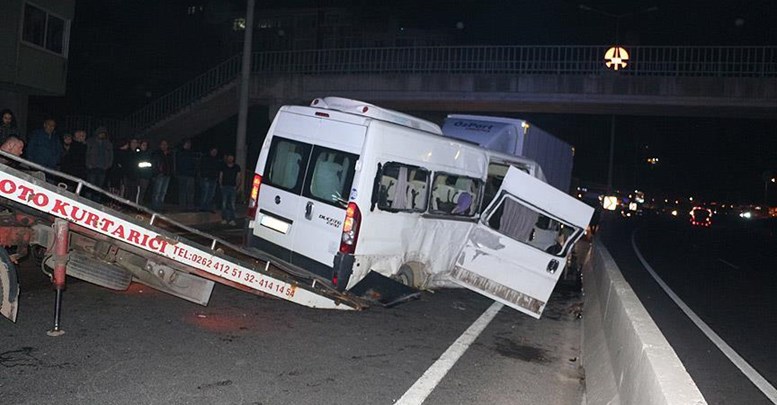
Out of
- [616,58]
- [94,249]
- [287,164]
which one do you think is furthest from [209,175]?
[616,58]

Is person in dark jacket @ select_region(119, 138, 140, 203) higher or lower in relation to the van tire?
higher

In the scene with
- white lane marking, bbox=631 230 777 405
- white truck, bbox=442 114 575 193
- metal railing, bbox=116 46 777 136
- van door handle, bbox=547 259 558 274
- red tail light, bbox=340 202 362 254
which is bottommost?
white lane marking, bbox=631 230 777 405

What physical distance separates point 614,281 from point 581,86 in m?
16.7

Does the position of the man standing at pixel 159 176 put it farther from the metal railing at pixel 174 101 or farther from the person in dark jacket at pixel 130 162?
the metal railing at pixel 174 101

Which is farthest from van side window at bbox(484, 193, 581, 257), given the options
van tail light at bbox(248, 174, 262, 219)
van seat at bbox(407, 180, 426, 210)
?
van tail light at bbox(248, 174, 262, 219)

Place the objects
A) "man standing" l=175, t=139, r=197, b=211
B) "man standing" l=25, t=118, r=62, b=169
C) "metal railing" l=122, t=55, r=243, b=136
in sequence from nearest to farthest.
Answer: "man standing" l=25, t=118, r=62, b=169 → "man standing" l=175, t=139, r=197, b=211 → "metal railing" l=122, t=55, r=243, b=136

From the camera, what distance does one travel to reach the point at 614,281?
6383 mm

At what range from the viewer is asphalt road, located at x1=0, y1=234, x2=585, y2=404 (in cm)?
480

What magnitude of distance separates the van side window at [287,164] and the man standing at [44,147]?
14.4 ft

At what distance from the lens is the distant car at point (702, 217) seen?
42156 millimetres

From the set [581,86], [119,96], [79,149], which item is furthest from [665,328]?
[119,96]

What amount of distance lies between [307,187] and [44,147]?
5.31 metres

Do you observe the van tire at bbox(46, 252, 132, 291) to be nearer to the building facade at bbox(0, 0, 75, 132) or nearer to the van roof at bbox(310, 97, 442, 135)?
the van roof at bbox(310, 97, 442, 135)

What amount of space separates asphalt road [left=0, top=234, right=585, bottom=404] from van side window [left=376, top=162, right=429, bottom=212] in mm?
1359
